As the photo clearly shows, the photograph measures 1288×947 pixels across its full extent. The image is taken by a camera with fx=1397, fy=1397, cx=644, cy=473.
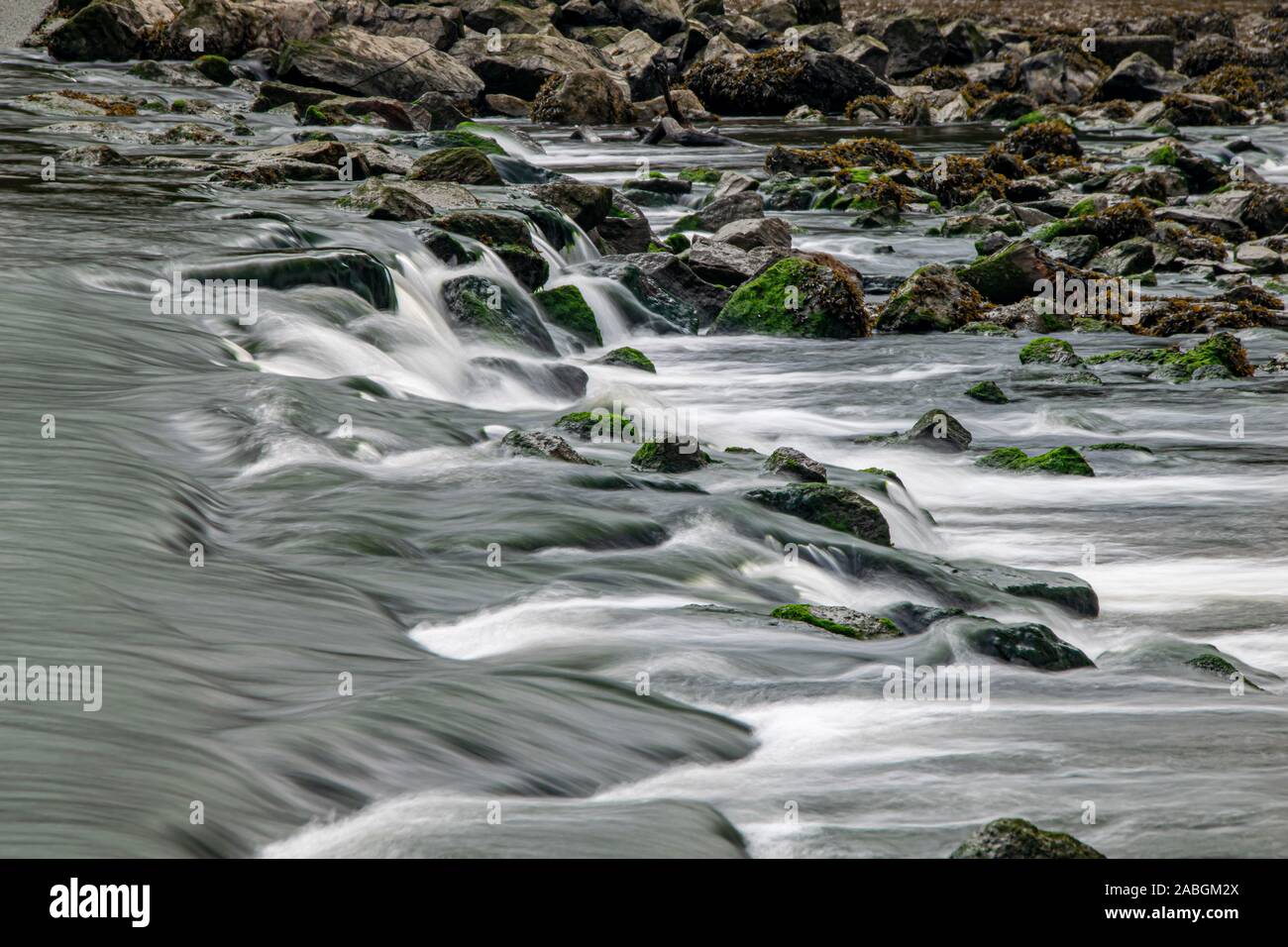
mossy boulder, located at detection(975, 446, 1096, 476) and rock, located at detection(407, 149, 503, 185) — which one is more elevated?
rock, located at detection(407, 149, 503, 185)

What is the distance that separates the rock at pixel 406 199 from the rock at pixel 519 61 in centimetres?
1923

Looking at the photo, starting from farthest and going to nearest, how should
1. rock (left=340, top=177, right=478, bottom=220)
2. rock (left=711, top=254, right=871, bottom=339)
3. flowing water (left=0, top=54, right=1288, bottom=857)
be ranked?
rock (left=340, top=177, right=478, bottom=220), rock (left=711, top=254, right=871, bottom=339), flowing water (left=0, top=54, right=1288, bottom=857)

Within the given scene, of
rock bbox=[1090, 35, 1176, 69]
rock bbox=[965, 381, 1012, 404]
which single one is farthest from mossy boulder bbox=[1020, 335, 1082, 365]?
rock bbox=[1090, 35, 1176, 69]

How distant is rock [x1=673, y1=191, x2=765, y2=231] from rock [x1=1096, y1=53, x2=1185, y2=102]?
21889 millimetres

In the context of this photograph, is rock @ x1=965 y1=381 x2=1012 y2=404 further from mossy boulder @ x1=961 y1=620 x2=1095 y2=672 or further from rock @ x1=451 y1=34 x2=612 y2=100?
rock @ x1=451 y1=34 x2=612 y2=100

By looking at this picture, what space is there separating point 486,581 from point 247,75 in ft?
93.0

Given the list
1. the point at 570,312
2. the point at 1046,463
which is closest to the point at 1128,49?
the point at 570,312

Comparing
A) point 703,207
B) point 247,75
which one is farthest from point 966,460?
point 247,75

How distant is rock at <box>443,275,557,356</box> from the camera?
41.5ft

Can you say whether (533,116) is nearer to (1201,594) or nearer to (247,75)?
(247,75)

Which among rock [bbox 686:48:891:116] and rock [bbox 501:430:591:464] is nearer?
rock [bbox 501:430:591:464]

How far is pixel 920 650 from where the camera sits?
19.7ft

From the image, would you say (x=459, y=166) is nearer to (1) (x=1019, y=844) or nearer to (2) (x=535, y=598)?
(2) (x=535, y=598)

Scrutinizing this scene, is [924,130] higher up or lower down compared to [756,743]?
higher up
